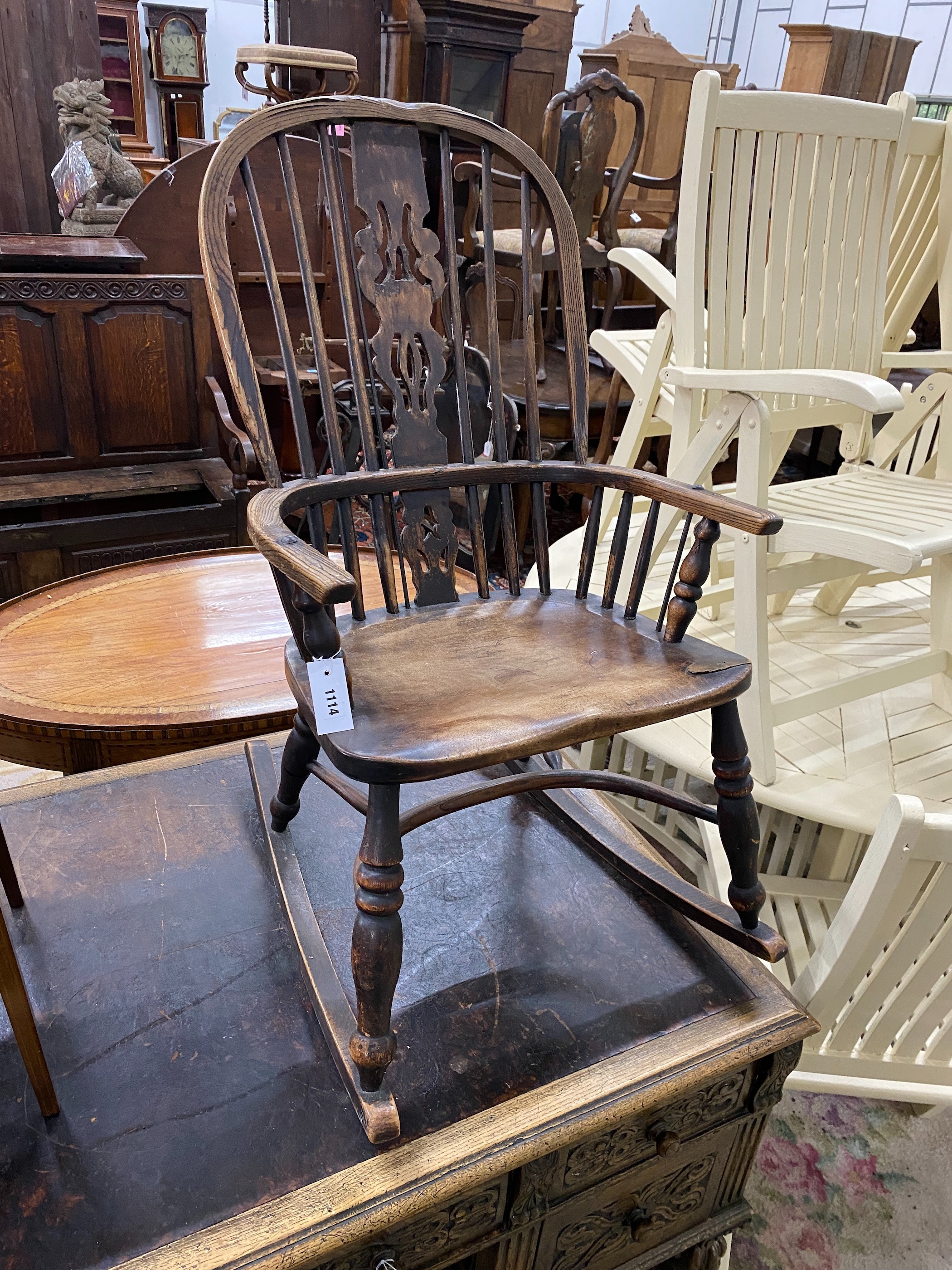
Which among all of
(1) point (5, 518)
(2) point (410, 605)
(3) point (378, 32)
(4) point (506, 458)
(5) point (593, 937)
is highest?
(3) point (378, 32)

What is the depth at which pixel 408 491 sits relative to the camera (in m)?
1.34

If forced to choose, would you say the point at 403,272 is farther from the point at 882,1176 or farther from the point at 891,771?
the point at 882,1176

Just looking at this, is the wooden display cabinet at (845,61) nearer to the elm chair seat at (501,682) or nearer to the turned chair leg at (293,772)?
the elm chair seat at (501,682)

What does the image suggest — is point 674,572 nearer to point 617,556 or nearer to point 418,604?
point 617,556

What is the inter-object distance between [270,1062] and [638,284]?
4486 millimetres

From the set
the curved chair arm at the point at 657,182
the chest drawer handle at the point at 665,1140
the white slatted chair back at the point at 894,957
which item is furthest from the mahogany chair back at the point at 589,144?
the chest drawer handle at the point at 665,1140

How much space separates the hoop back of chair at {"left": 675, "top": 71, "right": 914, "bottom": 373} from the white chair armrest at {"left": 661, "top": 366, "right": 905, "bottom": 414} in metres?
0.10

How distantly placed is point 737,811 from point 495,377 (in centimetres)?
76

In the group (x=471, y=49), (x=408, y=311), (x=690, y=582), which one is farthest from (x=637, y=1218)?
(x=471, y=49)

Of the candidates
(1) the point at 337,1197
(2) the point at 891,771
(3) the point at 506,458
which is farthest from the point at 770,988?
(3) the point at 506,458

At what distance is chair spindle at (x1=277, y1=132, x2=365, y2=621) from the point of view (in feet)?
3.99

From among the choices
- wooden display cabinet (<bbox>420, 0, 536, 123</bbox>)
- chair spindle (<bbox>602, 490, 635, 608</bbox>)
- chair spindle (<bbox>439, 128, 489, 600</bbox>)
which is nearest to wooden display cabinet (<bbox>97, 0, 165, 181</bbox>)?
wooden display cabinet (<bbox>420, 0, 536, 123</bbox>)

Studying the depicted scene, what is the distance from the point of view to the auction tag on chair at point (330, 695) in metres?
0.94

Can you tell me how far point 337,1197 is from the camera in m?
0.87
